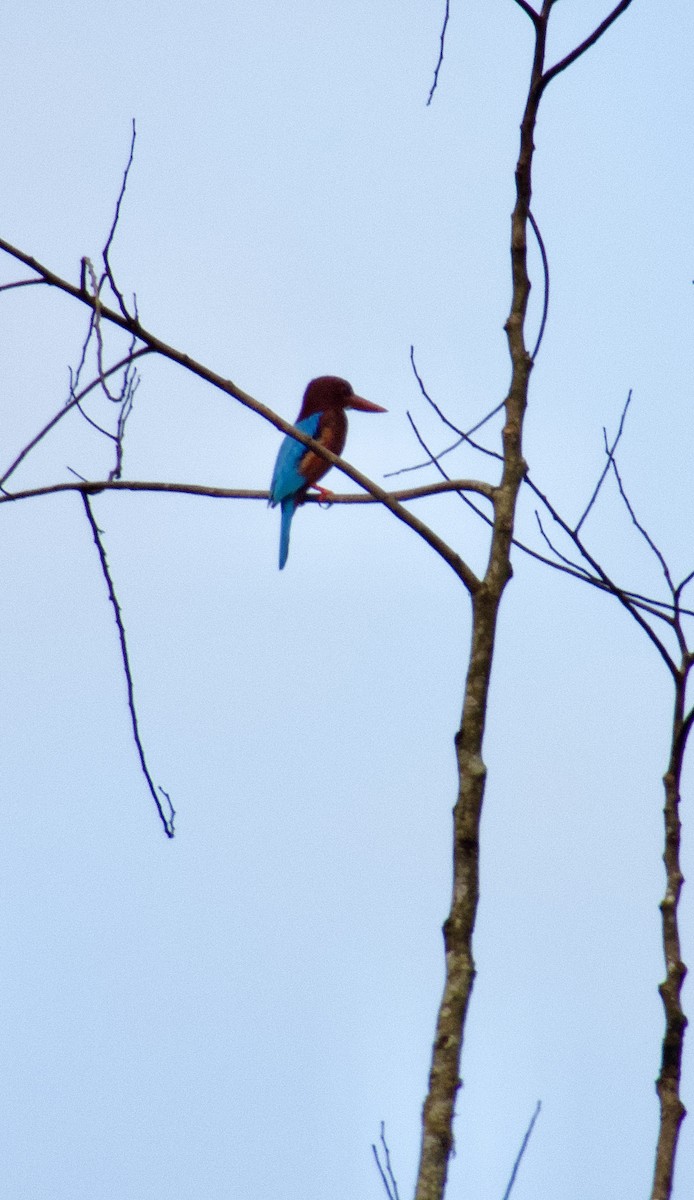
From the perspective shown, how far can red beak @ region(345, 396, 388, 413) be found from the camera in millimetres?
7203

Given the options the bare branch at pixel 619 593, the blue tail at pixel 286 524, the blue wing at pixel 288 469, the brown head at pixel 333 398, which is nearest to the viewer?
the bare branch at pixel 619 593

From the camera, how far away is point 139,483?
2.72 metres

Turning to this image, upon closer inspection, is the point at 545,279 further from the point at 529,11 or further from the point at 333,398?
the point at 333,398

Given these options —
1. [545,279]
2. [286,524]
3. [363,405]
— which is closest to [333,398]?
[363,405]

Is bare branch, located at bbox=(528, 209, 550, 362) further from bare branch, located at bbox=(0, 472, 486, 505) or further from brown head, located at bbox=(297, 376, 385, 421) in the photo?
brown head, located at bbox=(297, 376, 385, 421)

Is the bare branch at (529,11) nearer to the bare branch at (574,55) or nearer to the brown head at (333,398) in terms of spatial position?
the bare branch at (574,55)

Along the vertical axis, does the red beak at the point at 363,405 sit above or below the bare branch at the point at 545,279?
above

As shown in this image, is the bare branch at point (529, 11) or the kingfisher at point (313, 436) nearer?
the bare branch at point (529, 11)

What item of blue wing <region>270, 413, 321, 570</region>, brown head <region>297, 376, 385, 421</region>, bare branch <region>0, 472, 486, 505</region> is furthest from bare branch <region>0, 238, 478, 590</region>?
brown head <region>297, 376, 385, 421</region>

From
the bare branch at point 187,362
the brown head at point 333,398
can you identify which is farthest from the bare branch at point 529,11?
the brown head at point 333,398

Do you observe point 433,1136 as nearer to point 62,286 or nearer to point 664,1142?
point 664,1142

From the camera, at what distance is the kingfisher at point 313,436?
6355 millimetres

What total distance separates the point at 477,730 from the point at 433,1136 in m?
0.65

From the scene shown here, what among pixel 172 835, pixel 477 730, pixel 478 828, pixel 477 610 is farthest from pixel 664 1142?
pixel 172 835
